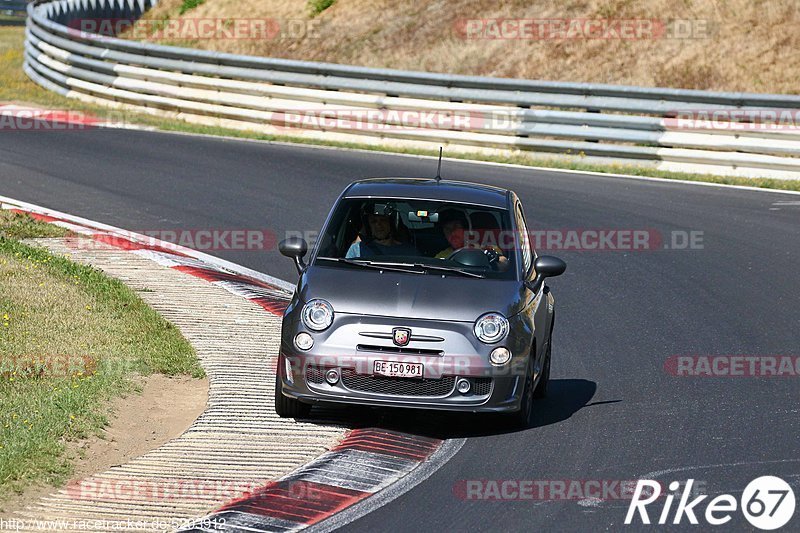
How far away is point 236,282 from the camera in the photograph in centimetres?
1305

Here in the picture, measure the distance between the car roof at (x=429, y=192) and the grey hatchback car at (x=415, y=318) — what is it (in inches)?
4.0

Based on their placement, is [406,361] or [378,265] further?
[378,265]

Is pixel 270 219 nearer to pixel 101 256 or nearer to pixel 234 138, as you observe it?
pixel 101 256

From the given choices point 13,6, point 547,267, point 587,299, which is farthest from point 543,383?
point 13,6

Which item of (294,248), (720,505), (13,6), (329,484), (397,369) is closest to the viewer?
(720,505)

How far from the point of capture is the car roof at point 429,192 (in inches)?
390

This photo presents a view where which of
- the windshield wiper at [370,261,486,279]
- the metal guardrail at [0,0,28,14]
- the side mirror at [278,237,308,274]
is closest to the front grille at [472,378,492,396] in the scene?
the windshield wiper at [370,261,486,279]

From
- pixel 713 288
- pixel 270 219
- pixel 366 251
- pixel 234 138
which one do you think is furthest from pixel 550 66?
pixel 366 251

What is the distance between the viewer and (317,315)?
876 centimetres

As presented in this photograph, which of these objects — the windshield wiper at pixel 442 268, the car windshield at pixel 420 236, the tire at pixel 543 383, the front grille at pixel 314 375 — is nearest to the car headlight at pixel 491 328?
the windshield wiper at pixel 442 268

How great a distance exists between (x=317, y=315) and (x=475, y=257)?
1.37 meters

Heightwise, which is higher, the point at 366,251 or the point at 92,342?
the point at 366,251

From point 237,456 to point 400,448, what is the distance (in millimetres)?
1024

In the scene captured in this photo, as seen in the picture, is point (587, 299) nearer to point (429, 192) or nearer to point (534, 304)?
point (429, 192)
